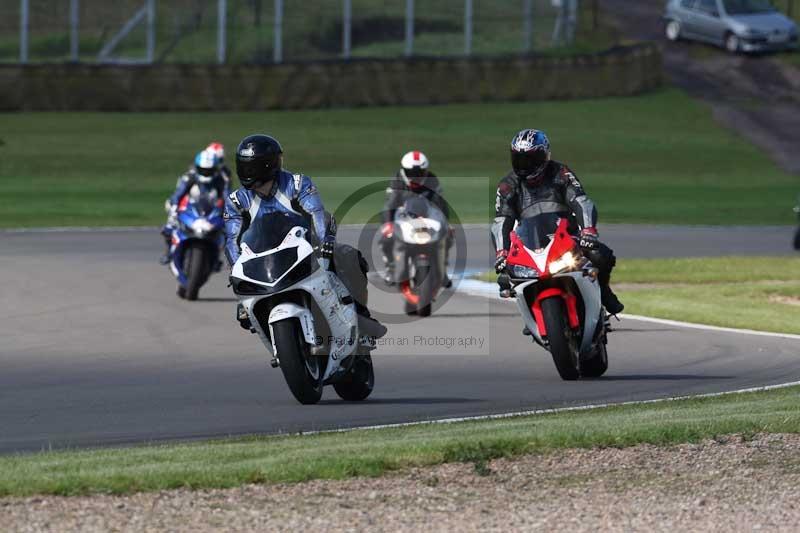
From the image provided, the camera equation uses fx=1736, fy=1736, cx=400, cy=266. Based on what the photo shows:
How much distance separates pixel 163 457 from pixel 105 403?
99.3 inches

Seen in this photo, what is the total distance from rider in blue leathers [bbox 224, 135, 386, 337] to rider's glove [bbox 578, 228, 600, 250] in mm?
2061

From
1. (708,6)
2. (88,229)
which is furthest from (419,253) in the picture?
(708,6)

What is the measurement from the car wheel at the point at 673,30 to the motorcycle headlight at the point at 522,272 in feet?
129

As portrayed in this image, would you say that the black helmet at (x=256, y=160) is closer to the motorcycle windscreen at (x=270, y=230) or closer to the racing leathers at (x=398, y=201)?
the motorcycle windscreen at (x=270, y=230)

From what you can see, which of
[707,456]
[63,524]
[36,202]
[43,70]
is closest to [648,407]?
[707,456]

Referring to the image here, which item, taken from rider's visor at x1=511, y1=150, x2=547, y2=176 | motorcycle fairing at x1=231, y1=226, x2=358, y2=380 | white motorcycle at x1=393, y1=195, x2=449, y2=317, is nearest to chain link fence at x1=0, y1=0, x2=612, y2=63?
white motorcycle at x1=393, y1=195, x2=449, y2=317

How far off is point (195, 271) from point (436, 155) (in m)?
20.7

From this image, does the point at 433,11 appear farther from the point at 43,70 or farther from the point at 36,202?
the point at 36,202

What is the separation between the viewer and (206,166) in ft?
64.1

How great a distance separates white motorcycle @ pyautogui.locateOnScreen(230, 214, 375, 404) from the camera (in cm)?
1123

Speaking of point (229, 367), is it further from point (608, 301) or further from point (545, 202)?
point (608, 301)

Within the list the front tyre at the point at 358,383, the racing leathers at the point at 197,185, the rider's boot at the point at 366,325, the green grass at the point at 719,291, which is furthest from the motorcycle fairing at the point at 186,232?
the rider's boot at the point at 366,325

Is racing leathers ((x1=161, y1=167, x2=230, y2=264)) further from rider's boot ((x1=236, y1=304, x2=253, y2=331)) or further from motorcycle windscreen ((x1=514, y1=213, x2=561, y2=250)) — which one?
rider's boot ((x1=236, y1=304, x2=253, y2=331))

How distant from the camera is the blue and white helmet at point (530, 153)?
1298 cm
